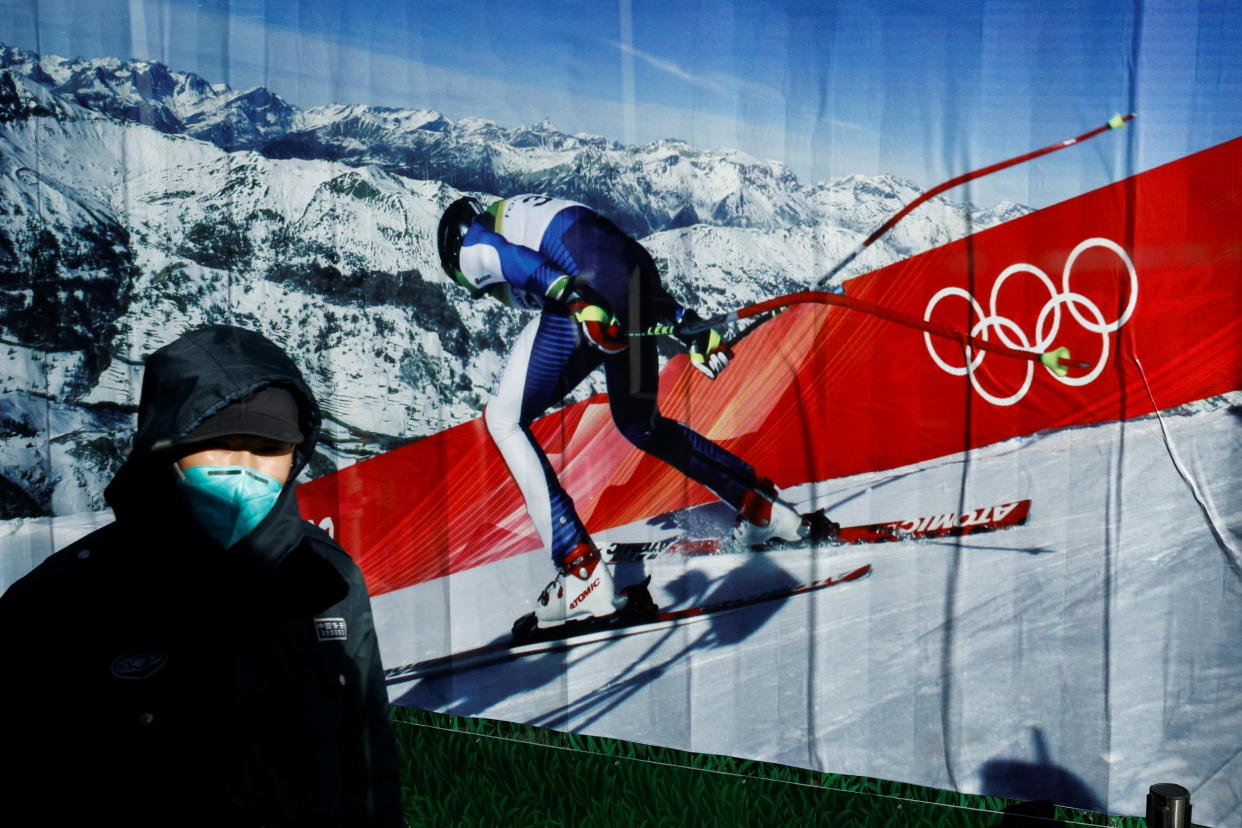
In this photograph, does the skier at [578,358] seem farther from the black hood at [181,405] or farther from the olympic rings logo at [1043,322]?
the black hood at [181,405]

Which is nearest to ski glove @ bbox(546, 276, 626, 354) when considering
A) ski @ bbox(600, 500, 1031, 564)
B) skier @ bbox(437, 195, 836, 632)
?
skier @ bbox(437, 195, 836, 632)

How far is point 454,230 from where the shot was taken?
3.04 metres

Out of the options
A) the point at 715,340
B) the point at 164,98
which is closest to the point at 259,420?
the point at 715,340

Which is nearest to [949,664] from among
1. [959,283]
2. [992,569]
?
[992,569]

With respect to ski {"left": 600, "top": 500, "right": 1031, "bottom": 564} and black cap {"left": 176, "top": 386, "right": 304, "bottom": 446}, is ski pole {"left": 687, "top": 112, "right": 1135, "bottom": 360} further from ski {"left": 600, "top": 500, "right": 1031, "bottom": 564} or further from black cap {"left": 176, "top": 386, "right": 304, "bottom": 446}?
black cap {"left": 176, "top": 386, "right": 304, "bottom": 446}

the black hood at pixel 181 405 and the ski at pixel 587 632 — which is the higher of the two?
the black hood at pixel 181 405

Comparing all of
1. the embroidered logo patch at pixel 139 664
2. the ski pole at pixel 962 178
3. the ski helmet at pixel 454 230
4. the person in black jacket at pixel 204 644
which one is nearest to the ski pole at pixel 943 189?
the ski pole at pixel 962 178

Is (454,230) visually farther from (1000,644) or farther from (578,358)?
(1000,644)

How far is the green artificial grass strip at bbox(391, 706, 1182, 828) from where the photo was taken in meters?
2.50

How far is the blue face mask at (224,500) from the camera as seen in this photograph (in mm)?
1298

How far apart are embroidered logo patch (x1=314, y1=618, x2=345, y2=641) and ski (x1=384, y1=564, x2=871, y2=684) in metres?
1.54

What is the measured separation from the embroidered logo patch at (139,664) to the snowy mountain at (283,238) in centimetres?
181

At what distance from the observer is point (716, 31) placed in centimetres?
263

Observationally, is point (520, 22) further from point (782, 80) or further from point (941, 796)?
point (941, 796)
